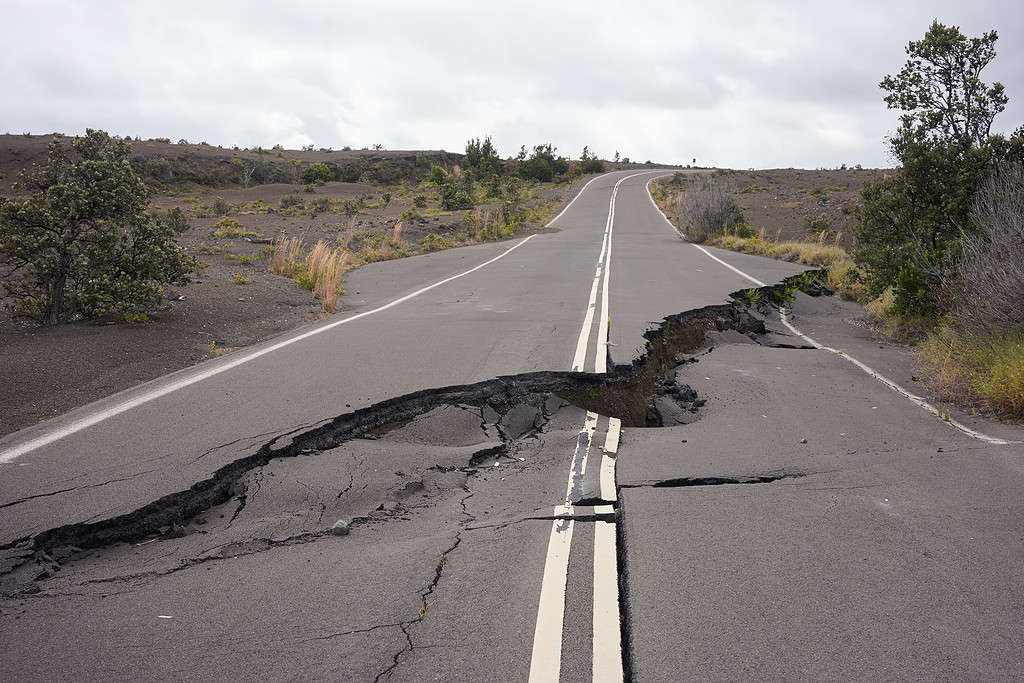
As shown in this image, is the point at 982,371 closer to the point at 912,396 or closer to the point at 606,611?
the point at 912,396

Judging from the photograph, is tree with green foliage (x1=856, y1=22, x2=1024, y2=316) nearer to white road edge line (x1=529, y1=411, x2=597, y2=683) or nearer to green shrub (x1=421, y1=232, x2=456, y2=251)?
white road edge line (x1=529, y1=411, x2=597, y2=683)

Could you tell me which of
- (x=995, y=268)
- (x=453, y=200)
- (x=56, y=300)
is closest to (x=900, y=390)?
(x=995, y=268)

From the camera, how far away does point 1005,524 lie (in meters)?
3.82

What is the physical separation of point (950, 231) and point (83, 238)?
12995 millimetres

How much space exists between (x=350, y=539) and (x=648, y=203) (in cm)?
4506

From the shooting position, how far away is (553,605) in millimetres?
3031

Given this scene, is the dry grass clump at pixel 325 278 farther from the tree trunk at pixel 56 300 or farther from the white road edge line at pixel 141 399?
the tree trunk at pixel 56 300

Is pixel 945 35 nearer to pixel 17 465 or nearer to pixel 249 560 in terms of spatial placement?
pixel 249 560

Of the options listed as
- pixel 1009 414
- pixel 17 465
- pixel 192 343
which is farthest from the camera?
pixel 192 343

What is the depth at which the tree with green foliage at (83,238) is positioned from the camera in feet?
27.6

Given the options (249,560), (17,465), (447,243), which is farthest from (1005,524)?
(447,243)

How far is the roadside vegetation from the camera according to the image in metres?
7.14

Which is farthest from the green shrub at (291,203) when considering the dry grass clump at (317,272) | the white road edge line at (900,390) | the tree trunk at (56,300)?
the white road edge line at (900,390)

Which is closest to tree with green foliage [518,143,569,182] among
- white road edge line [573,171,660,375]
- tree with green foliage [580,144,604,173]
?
tree with green foliage [580,144,604,173]
